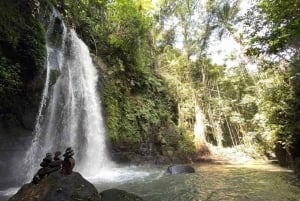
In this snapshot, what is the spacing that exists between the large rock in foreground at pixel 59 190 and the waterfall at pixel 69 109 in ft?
13.4

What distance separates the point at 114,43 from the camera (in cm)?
1527

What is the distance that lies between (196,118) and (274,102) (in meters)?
8.95

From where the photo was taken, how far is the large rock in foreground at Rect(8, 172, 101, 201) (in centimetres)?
461

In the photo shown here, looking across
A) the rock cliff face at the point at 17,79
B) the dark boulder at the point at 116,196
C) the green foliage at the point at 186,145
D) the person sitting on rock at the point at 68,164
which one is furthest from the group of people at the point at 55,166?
the green foliage at the point at 186,145

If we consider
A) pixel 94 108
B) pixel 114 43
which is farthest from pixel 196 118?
pixel 94 108

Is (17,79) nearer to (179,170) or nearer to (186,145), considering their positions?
(179,170)

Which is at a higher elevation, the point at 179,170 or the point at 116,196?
the point at 179,170

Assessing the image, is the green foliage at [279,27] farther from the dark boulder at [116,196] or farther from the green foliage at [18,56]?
the green foliage at [18,56]

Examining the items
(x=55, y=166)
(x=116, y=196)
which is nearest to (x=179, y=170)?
(x=116, y=196)

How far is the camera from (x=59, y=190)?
4660mm

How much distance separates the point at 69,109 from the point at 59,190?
20.7 ft

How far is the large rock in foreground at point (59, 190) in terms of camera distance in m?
4.61

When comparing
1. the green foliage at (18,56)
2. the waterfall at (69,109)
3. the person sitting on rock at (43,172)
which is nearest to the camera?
the person sitting on rock at (43,172)

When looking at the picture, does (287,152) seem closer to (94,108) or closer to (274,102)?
(274,102)
